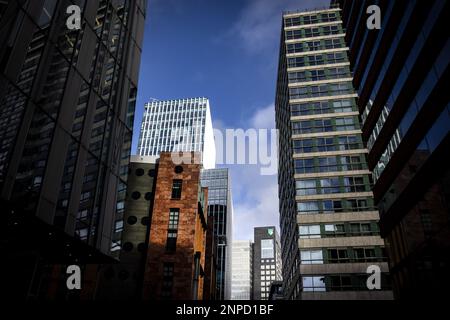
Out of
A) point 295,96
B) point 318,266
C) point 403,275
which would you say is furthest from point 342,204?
point 403,275

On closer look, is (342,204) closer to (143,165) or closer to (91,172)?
(143,165)

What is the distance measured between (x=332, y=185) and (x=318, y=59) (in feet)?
76.8

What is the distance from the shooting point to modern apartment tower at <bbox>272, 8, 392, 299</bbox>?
48.4 m

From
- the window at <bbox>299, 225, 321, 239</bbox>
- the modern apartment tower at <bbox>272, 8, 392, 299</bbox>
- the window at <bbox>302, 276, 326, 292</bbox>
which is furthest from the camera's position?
the window at <bbox>299, 225, 321, 239</bbox>

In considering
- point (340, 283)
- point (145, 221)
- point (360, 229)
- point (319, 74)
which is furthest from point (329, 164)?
point (145, 221)

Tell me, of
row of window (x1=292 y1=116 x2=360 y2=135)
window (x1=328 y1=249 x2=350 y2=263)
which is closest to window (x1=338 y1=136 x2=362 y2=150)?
row of window (x1=292 y1=116 x2=360 y2=135)

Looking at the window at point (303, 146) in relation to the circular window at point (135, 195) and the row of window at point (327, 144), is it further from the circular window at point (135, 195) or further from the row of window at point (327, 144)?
the circular window at point (135, 195)

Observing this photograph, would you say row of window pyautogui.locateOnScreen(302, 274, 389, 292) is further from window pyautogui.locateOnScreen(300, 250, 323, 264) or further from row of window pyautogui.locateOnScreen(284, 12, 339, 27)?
row of window pyautogui.locateOnScreen(284, 12, 339, 27)

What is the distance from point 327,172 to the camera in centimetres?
5512

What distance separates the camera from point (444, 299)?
1816cm

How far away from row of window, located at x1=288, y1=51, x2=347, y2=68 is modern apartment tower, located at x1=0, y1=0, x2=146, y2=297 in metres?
45.6

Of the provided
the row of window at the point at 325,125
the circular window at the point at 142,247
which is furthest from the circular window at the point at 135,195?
the row of window at the point at 325,125

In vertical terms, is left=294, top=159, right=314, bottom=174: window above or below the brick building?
above

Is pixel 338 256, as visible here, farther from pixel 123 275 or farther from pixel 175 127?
pixel 175 127
